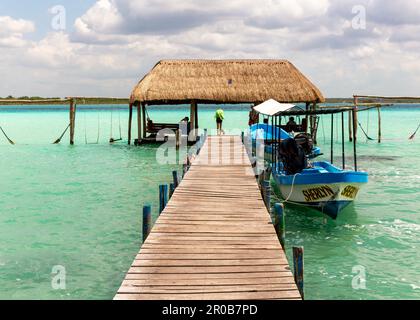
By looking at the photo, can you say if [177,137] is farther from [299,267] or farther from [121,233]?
[299,267]

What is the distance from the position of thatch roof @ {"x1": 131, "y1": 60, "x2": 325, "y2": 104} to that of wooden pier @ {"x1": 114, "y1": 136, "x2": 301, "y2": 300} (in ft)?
48.5

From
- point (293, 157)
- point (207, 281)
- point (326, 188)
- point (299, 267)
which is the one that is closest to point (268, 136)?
point (293, 157)

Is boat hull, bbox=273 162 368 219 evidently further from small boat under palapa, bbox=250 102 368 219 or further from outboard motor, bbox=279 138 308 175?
outboard motor, bbox=279 138 308 175

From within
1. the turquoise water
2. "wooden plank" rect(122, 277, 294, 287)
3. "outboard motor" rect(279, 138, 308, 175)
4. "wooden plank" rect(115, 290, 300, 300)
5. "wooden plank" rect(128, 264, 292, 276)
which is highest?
"outboard motor" rect(279, 138, 308, 175)

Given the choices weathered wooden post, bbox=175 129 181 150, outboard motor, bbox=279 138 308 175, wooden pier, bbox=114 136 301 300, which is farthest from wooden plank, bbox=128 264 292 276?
weathered wooden post, bbox=175 129 181 150

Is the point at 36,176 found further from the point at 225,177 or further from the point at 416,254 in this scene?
the point at 416,254

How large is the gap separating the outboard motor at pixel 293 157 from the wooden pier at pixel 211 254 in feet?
5.56

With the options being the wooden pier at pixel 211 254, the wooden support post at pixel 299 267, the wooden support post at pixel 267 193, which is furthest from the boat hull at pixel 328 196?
the wooden support post at pixel 299 267

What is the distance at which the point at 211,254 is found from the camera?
6.42m

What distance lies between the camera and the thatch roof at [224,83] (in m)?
24.8

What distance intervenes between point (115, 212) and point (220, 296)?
762cm

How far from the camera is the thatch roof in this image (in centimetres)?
2484

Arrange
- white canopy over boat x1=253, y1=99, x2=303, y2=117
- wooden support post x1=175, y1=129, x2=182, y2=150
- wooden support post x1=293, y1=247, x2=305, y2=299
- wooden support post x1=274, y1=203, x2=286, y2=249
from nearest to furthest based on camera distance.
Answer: wooden support post x1=293, y1=247, x2=305, y2=299
wooden support post x1=274, y1=203, x2=286, y2=249
white canopy over boat x1=253, y1=99, x2=303, y2=117
wooden support post x1=175, y1=129, x2=182, y2=150

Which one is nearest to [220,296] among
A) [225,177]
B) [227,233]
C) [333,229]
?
[227,233]
